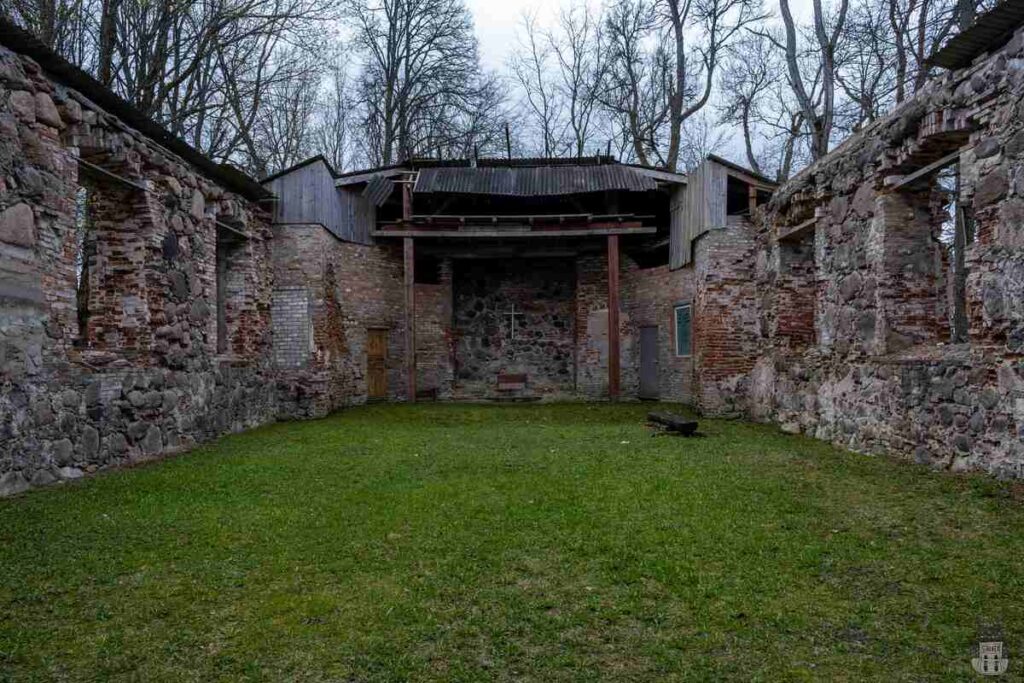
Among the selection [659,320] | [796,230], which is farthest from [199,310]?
[659,320]

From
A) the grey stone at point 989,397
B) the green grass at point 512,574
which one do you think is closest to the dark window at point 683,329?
the green grass at point 512,574

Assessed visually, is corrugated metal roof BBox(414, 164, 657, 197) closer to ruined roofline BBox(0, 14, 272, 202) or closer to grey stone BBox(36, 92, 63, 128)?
ruined roofline BBox(0, 14, 272, 202)

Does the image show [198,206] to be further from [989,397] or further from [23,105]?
[989,397]

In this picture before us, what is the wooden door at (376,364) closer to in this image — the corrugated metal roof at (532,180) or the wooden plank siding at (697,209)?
the corrugated metal roof at (532,180)

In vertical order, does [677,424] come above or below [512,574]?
above

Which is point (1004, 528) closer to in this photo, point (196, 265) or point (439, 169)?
point (196, 265)

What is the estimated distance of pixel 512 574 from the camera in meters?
3.91

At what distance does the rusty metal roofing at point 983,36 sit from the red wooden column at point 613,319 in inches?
325

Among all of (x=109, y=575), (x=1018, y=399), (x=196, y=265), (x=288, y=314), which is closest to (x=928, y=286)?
(x=1018, y=399)

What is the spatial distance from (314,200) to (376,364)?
4134 millimetres

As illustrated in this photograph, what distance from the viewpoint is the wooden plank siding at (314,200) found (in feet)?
44.5

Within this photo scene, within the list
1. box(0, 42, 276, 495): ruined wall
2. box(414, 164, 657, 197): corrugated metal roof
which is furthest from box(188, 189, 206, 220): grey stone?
box(414, 164, 657, 197): corrugated metal roof

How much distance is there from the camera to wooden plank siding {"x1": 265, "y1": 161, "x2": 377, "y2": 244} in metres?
13.6

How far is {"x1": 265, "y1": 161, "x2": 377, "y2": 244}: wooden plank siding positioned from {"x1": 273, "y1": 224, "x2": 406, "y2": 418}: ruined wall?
0.21 metres
